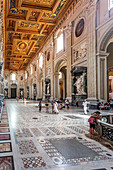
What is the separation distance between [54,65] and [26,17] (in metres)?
7.00

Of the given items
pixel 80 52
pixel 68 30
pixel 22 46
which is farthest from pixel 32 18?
pixel 22 46

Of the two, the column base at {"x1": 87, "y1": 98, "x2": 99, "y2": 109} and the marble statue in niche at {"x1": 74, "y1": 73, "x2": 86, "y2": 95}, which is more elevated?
the marble statue in niche at {"x1": 74, "y1": 73, "x2": 86, "y2": 95}

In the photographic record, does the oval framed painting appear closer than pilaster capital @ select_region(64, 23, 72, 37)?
Yes

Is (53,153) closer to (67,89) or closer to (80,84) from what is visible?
(80,84)

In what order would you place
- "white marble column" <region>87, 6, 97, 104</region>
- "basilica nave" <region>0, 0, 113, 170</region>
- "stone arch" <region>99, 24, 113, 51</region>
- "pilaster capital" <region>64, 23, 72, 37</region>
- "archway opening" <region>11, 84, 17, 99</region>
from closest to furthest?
1. "basilica nave" <region>0, 0, 113, 170</region>
2. "stone arch" <region>99, 24, 113, 51</region>
3. "white marble column" <region>87, 6, 97, 104</region>
4. "pilaster capital" <region>64, 23, 72, 37</region>
5. "archway opening" <region>11, 84, 17, 99</region>

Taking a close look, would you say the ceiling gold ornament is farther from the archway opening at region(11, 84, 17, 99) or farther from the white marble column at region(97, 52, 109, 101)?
the archway opening at region(11, 84, 17, 99)

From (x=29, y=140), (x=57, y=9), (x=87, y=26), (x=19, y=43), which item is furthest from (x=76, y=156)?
(x=19, y=43)

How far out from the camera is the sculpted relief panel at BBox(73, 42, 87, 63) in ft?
44.9

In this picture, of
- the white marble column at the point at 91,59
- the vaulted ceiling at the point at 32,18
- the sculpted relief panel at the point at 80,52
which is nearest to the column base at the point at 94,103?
the white marble column at the point at 91,59

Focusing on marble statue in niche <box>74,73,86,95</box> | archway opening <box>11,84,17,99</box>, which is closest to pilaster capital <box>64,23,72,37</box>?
marble statue in niche <box>74,73,86,95</box>

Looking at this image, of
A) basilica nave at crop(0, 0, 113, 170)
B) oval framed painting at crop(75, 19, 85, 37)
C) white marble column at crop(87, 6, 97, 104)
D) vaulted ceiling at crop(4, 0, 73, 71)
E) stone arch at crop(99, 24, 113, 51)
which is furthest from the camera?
vaulted ceiling at crop(4, 0, 73, 71)

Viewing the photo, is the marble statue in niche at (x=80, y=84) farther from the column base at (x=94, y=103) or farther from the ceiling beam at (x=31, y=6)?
the ceiling beam at (x=31, y=6)

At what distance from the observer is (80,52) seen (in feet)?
47.4

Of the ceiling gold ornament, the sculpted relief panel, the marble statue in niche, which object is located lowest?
the marble statue in niche
